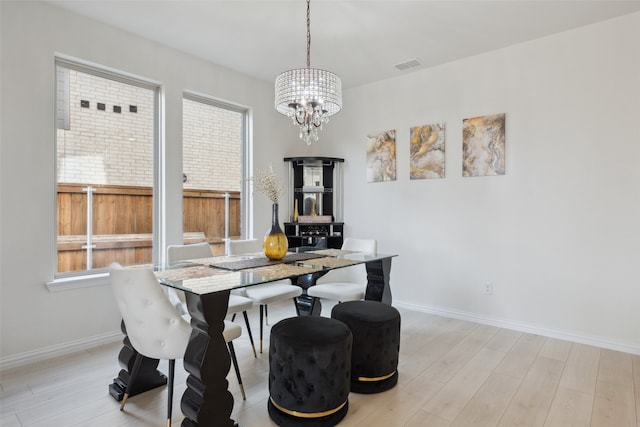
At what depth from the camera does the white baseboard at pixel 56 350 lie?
2.69 metres

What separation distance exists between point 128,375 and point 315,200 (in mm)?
3105

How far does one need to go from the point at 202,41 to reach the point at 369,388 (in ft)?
11.1

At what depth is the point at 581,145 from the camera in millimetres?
3209

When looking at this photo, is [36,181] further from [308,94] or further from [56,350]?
[308,94]

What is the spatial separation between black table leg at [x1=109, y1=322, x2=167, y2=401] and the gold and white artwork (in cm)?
325

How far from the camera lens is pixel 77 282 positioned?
3.03m

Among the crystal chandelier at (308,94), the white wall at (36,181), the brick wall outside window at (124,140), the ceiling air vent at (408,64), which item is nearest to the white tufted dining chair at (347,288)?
the crystal chandelier at (308,94)

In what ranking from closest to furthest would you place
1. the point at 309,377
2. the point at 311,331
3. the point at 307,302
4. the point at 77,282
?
the point at 309,377, the point at 311,331, the point at 77,282, the point at 307,302

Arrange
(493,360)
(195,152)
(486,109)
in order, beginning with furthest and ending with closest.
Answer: (195,152), (486,109), (493,360)

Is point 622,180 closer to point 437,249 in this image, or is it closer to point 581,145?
point 581,145

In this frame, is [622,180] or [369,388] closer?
[369,388]

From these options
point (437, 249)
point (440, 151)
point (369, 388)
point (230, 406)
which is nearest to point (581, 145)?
point (440, 151)

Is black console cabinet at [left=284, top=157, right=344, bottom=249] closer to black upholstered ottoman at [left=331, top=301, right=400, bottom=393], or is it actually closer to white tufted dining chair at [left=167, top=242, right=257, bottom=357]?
white tufted dining chair at [left=167, top=242, right=257, bottom=357]

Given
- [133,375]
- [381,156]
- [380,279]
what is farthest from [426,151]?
[133,375]
